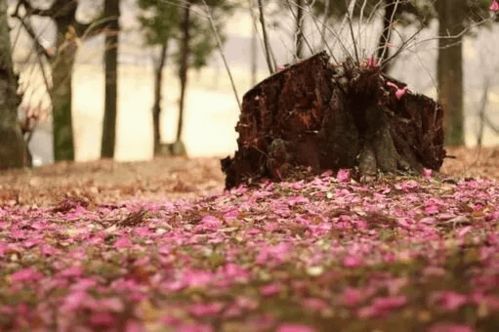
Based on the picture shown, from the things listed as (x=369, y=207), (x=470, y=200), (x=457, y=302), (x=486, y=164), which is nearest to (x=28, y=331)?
(x=457, y=302)

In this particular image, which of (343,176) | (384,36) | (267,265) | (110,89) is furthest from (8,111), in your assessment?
(267,265)

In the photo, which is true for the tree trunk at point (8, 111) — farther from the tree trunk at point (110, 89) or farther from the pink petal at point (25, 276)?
the pink petal at point (25, 276)

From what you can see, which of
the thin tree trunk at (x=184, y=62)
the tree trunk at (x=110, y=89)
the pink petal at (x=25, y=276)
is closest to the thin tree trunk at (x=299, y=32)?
the pink petal at (x=25, y=276)

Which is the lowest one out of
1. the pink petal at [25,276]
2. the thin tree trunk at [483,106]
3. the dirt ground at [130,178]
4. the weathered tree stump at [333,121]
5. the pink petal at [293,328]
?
the pink petal at [25,276]

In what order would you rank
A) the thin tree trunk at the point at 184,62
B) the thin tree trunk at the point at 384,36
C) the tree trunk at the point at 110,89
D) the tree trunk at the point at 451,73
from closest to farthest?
the thin tree trunk at the point at 384,36
the tree trunk at the point at 451,73
the tree trunk at the point at 110,89
the thin tree trunk at the point at 184,62

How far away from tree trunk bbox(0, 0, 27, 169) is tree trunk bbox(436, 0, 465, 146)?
828 cm

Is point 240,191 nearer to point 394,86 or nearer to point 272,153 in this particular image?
point 272,153

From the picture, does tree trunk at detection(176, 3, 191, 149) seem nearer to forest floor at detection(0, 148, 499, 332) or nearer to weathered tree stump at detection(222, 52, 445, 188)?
weathered tree stump at detection(222, 52, 445, 188)

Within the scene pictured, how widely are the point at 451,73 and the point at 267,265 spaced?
11.6 m

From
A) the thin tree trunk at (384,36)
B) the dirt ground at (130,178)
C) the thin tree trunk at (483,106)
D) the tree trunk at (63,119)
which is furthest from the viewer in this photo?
the thin tree trunk at (483,106)

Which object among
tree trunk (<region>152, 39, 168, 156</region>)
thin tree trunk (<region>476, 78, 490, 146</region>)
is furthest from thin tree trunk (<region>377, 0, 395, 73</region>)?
tree trunk (<region>152, 39, 168, 156</region>)

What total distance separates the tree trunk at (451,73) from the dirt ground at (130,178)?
151 cm

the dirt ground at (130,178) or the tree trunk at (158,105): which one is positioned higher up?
the tree trunk at (158,105)

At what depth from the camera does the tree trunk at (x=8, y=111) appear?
12.0 metres
